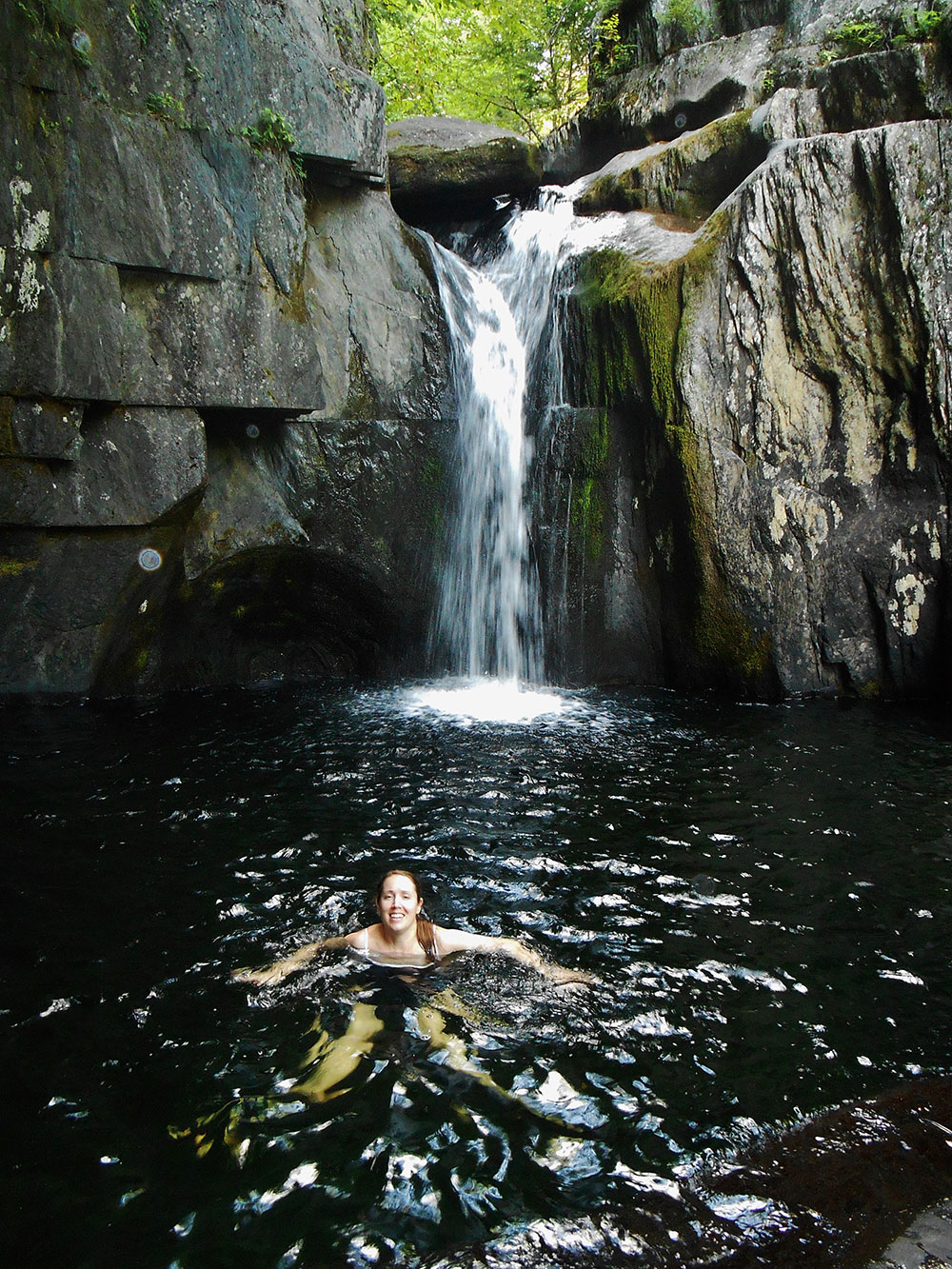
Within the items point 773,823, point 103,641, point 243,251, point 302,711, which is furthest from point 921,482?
point 103,641

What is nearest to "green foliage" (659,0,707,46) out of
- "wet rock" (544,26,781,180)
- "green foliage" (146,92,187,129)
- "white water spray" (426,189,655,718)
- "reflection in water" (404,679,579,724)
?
"wet rock" (544,26,781,180)

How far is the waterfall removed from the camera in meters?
12.4

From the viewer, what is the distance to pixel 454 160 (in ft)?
47.1

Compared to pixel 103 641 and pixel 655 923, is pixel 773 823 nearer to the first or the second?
pixel 655 923

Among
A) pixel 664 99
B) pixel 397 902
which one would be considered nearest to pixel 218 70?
pixel 664 99

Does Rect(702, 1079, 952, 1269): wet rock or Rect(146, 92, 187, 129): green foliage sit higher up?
Rect(146, 92, 187, 129): green foliage

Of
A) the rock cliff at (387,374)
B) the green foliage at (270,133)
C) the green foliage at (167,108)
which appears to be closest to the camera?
the rock cliff at (387,374)

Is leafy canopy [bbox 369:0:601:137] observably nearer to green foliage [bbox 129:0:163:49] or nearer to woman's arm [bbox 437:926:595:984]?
green foliage [bbox 129:0:163:49]

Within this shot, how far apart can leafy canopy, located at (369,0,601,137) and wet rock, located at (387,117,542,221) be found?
143 inches

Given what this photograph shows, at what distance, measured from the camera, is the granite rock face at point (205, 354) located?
8.97 m

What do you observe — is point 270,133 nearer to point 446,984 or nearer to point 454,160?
point 454,160

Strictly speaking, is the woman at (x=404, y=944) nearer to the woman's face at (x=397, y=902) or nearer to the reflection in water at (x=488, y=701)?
the woman's face at (x=397, y=902)

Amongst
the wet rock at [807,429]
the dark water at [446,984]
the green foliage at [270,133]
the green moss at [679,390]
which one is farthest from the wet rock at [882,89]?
the dark water at [446,984]

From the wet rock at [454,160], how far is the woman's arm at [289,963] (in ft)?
43.3
